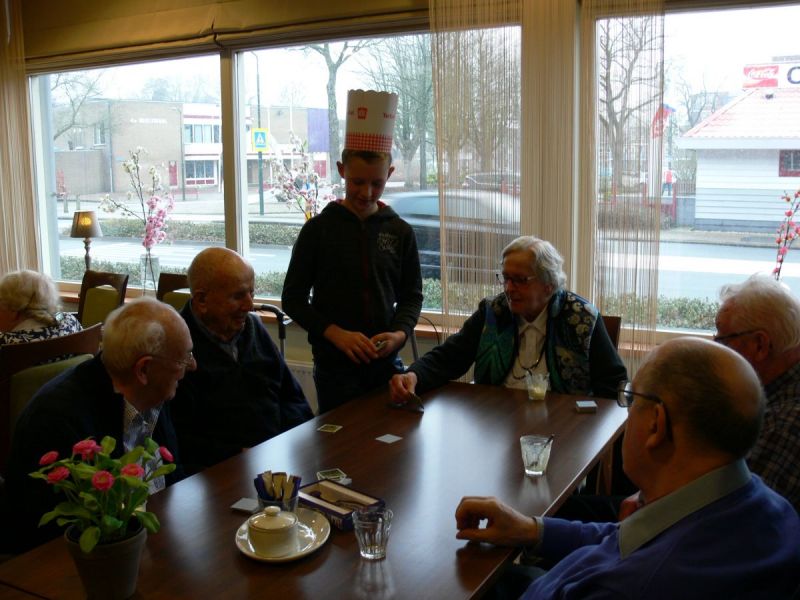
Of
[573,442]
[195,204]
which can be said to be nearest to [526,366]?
[573,442]

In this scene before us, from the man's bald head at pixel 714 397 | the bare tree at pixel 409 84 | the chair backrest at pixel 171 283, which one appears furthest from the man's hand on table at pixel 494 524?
the chair backrest at pixel 171 283

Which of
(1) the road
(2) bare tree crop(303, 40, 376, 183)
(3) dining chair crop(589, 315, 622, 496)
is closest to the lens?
(3) dining chair crop(589, 315, 622, 496)

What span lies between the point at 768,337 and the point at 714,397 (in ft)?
2.75

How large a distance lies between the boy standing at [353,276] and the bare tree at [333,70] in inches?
71.9

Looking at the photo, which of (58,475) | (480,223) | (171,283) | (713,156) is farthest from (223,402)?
(713,156)

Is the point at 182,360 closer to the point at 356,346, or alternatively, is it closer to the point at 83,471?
the point at 83,471

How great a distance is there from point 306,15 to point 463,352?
8.47ft

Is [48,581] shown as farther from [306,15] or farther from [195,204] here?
[195,204]

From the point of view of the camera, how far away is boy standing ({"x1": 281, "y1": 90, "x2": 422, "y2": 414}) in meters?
2.79

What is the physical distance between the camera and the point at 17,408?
2350mm

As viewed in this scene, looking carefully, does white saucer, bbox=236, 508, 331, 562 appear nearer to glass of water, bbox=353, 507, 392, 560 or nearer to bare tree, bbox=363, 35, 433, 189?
glass of water, bbox=353, 507, 392, 560

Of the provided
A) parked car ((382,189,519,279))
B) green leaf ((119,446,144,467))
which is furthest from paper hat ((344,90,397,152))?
green leaf ((119,446,144,467))

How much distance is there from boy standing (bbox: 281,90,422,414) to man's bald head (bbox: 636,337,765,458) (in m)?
1.58

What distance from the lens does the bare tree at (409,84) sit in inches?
172
